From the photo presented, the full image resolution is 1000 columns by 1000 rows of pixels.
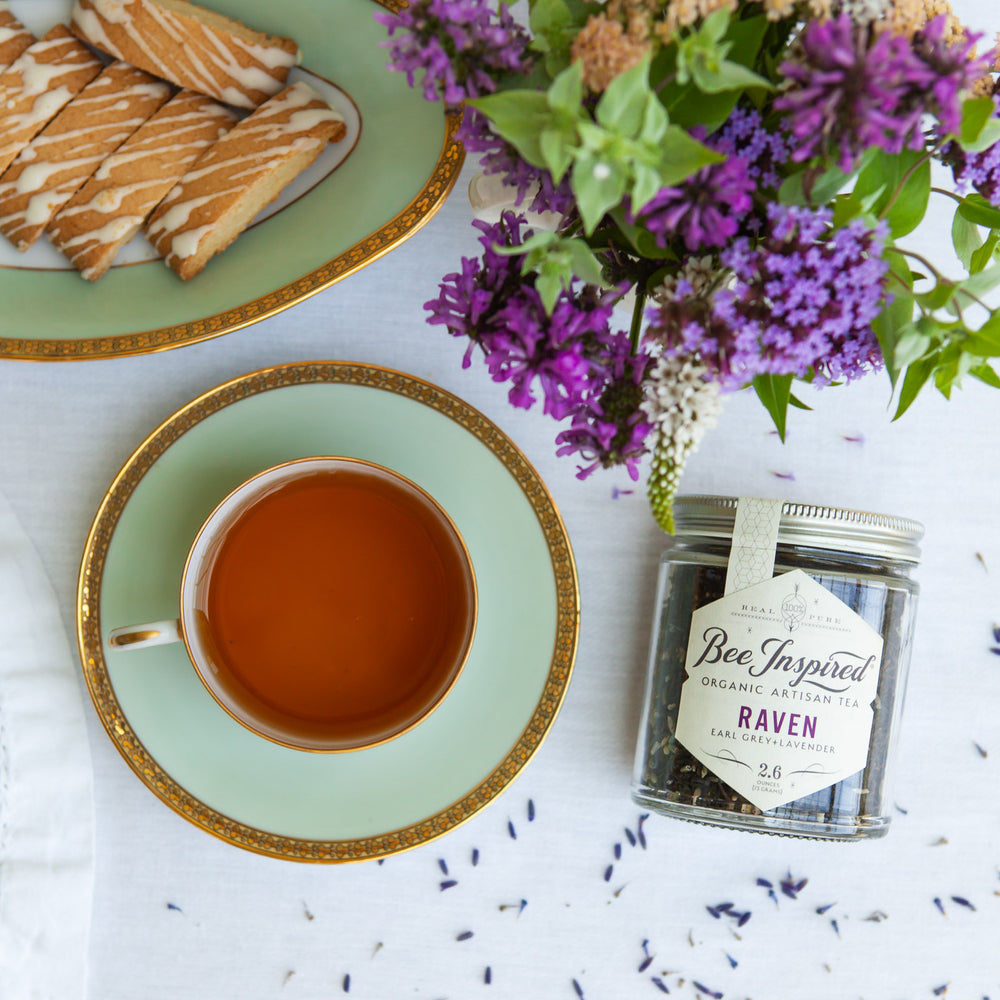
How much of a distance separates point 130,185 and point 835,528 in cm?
75

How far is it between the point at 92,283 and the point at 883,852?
106cm

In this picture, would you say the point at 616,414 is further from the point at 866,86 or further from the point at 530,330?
the point at 866,86

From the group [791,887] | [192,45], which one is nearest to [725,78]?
[192,45]

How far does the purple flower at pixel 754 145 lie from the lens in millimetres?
480

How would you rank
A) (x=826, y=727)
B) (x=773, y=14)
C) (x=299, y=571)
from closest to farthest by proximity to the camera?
1. (x=773, y=14)
2. (x=826, y=727)
3. (x=299, y=571)

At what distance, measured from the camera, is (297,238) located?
820mm

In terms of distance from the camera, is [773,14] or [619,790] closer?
[773,14]

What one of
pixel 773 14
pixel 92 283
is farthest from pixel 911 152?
pixel 92 283

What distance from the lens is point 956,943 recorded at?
3.17 feet

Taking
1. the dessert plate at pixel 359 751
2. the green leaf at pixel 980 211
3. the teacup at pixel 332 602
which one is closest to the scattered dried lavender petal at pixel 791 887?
the dessert plate at pixel 359 751

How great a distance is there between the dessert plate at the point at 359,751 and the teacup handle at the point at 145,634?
9 centimetres

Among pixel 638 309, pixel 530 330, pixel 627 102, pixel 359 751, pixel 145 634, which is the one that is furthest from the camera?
pixel 359 751

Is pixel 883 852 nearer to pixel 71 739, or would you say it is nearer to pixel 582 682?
pixel 582 682

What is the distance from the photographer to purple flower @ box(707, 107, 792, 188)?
480mm
